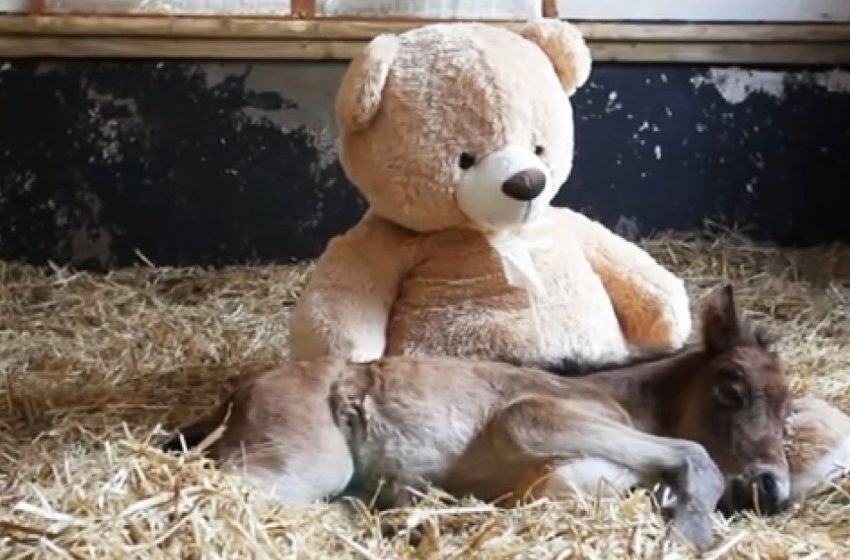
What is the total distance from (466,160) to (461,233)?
12 centimetres

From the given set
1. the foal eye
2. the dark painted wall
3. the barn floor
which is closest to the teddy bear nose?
the foal eye

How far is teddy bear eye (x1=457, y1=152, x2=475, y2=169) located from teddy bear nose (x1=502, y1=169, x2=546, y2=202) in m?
0.09

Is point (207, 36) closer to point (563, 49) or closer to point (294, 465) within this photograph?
point (563, 49)

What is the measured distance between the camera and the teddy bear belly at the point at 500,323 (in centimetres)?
224

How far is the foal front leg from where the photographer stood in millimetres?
1934

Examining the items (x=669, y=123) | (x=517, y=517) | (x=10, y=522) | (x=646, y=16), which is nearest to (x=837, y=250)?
(x=669, y=123)

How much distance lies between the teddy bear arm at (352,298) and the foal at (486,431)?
149mm

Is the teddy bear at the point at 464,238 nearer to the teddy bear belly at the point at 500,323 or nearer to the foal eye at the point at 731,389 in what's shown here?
the teddy bear belly at the point at 500,323

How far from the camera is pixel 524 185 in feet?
7.18

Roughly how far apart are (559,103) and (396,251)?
35 cm

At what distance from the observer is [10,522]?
1.62 meters

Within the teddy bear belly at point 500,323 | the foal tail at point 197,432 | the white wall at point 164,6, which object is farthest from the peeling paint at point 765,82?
the foal tail at point 197,432

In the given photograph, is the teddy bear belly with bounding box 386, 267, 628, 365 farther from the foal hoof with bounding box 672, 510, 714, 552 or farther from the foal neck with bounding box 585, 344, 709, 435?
the foal hoof with bounding box 672, 510, 714, 552

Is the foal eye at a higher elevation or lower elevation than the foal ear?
lower
